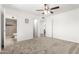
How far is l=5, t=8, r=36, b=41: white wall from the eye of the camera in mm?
1374

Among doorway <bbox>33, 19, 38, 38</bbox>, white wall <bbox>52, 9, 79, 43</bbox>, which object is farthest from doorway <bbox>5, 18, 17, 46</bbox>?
white wall <bbox>52, 9, 79, 43</bbox>

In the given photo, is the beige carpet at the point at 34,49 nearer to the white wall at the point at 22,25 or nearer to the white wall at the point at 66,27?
the white wall at the point at 22,25

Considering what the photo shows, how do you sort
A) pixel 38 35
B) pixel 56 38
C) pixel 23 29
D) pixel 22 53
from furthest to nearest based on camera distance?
pixel 56 38
pixel 38 35
pixel 23 29
pixel 22 53

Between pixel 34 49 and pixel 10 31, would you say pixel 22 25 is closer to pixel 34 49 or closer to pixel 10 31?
pixel 10 31

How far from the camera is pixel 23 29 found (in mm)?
1530

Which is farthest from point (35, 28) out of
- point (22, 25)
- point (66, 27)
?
point (66, 27)

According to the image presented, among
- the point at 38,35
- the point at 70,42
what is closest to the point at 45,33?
the point at 38,35

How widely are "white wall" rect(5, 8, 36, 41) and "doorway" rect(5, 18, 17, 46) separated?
8 cm

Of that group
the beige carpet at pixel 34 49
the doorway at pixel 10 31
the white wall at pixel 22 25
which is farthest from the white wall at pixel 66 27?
the doorway at pixel 10 31

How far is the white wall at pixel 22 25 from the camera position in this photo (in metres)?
1.37

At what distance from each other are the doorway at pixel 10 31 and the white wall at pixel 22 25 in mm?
77

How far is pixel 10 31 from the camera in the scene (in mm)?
1400
